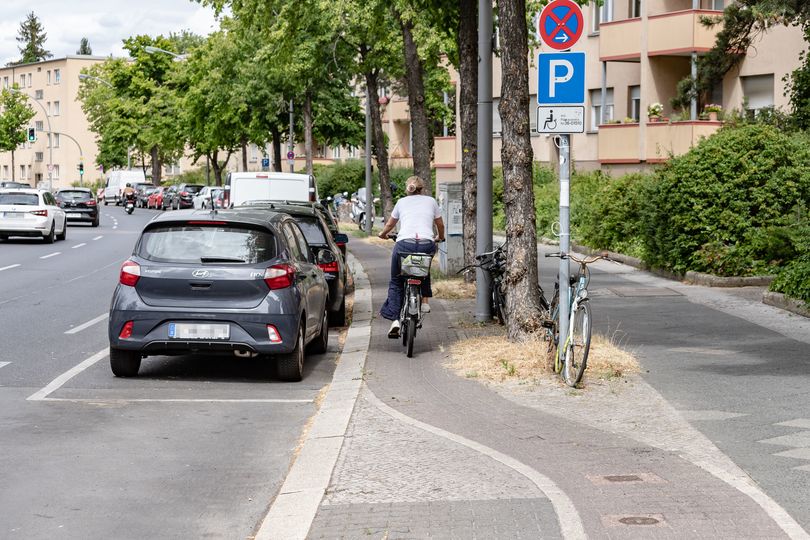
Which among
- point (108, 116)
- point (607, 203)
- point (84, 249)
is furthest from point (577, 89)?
point (108, 116)

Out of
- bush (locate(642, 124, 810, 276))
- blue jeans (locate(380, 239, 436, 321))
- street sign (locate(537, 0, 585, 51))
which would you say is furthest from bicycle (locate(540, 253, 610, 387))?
bush (locate(642, 124, 810, 276))

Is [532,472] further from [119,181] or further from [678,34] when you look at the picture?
[119,181]

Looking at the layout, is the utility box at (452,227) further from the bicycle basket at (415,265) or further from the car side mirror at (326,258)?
the bicycle basket at (415,265)

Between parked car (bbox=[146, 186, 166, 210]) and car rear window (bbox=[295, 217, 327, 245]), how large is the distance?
195ft

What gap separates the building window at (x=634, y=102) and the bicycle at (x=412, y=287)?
97.3ft

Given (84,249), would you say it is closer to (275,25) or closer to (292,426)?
(275,25)

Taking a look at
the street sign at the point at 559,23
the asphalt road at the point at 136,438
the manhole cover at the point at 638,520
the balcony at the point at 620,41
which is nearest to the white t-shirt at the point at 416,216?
the asphalt road at the point at 136,438

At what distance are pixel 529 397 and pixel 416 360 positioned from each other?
7.72 ft

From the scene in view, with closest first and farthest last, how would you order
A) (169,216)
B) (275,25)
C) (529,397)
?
(529,397) < (169,216) < (275,25)

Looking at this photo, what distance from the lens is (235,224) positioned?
11258 millimetres

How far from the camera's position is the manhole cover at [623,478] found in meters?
6.70

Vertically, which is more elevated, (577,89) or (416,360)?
(577,89)

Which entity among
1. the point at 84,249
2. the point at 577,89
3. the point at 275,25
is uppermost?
the point at 275,25

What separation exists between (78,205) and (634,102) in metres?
22.8
